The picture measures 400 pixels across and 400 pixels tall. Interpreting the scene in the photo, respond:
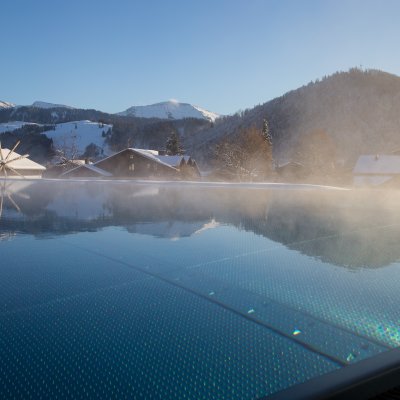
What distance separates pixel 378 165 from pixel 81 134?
298 ft

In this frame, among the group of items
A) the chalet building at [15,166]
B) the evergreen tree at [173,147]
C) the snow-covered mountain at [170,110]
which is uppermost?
the snow-covered mountain at [170,110]

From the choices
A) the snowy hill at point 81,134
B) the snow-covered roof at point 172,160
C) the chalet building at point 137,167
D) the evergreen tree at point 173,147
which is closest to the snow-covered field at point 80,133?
the snowy hill at point 81,134

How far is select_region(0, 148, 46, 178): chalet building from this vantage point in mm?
28547

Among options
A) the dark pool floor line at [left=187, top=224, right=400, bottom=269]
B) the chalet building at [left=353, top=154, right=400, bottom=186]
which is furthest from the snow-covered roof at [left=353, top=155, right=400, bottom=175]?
the dark pool floor line at [left=187, top=224, right=400, bottom=269]

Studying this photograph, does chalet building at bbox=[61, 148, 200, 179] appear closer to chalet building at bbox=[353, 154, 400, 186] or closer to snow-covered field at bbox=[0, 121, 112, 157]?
chalet building at bbox=[353, 154, 400, 186]

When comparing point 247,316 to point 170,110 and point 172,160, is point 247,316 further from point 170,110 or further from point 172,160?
point 170,110

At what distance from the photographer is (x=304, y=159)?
1405 inches

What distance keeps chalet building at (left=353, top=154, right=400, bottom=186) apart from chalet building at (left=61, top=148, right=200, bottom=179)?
17.0 metres

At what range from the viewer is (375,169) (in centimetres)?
3344

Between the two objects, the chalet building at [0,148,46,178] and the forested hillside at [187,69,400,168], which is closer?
the chalet building at [0,148,46,178]

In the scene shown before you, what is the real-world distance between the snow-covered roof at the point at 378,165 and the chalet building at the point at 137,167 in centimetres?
1741

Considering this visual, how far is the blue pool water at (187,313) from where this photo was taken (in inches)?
62.3

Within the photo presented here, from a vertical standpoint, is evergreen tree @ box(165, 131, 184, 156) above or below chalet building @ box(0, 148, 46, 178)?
above

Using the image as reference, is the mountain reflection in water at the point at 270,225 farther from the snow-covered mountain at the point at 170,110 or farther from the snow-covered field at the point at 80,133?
the snow-covered mountain at the point at 170,110
